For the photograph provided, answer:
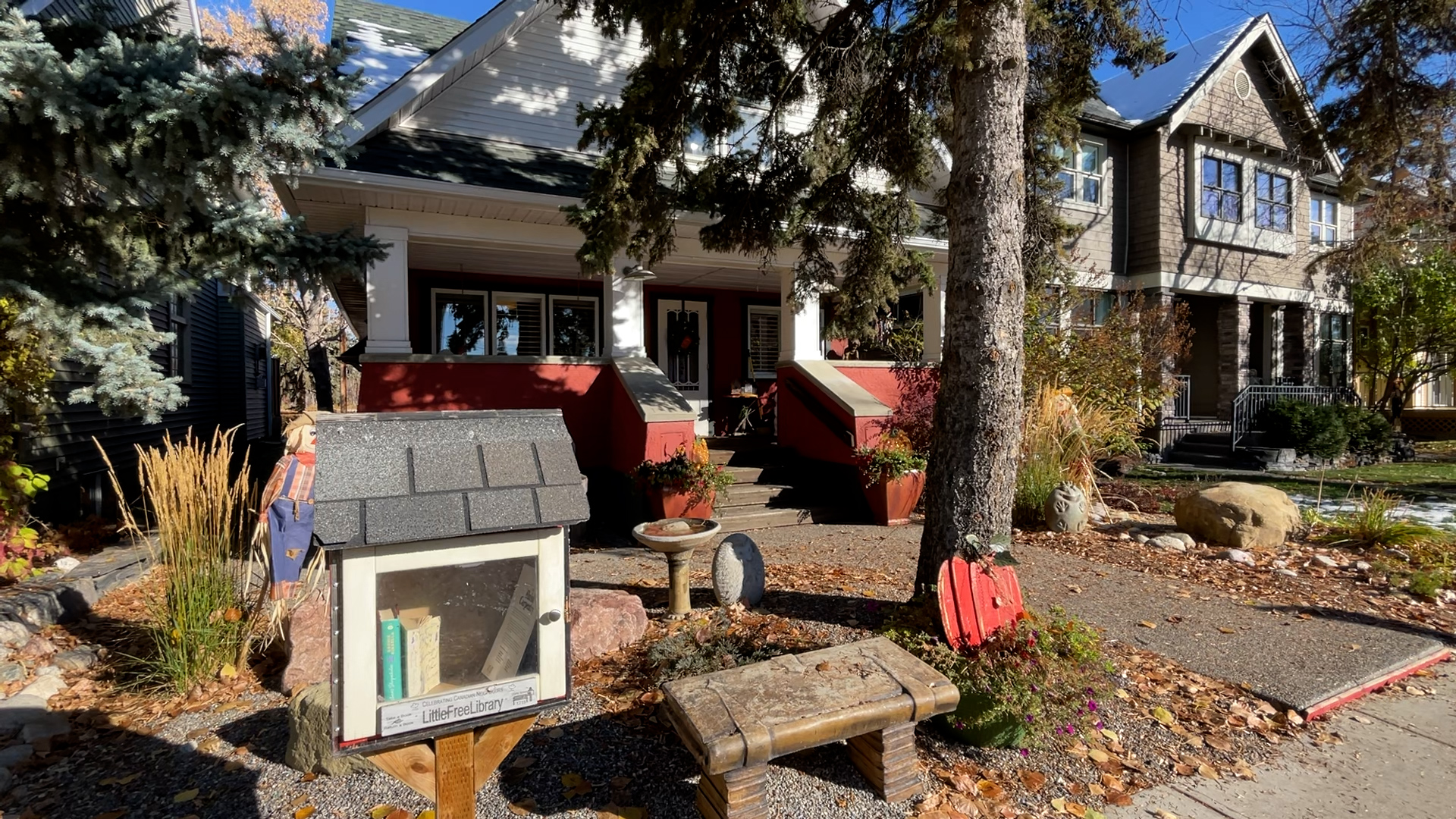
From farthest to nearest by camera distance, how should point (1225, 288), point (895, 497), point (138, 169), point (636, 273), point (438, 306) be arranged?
point (1225, 288), point (438, 306), point (636, 273), point (895, 497), point (138, 169)

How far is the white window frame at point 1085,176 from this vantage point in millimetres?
14883

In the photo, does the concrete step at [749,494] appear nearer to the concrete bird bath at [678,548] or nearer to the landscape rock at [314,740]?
the concrete bird bath at [678,548]

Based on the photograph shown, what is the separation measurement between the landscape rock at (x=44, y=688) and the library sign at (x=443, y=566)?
3.12m

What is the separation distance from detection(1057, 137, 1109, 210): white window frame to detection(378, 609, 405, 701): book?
1580 cm

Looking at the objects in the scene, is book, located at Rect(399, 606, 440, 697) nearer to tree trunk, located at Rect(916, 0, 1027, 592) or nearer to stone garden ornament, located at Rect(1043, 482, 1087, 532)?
tree trunk, located at Rect(916, 0, 1027, 592)

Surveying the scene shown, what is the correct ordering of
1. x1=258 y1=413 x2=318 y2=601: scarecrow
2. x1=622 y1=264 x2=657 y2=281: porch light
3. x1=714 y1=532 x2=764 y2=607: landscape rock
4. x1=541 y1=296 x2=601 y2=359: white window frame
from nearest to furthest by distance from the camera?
x1=258 y1=413 x2=318 y2=601: scarecrow, x1=714 y1=532 x2=764 y2=607: landscape rock, x1=622 y1=264 x2=657 y2=281: porch light, x1=541 y1=296 x2=601 y2=359: white window frame

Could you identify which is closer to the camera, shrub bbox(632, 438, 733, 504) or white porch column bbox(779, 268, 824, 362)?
shrub bbox(632, 438, 733, 504)

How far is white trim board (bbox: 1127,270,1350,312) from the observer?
49.5ft

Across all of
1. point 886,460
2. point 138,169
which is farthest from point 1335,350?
point 138,169

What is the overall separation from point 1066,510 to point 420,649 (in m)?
6.84

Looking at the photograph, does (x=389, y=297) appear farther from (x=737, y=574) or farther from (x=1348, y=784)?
(x=1348, y=784)

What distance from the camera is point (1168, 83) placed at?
16.2m

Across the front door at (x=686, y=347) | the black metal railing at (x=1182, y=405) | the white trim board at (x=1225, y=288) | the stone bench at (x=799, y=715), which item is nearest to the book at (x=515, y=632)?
the stone bench at (x=799, y=715)

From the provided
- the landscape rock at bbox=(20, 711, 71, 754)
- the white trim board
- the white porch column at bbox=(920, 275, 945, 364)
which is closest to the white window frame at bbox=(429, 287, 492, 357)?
the white porch column at bbox=(920, 275, 945, 364)
